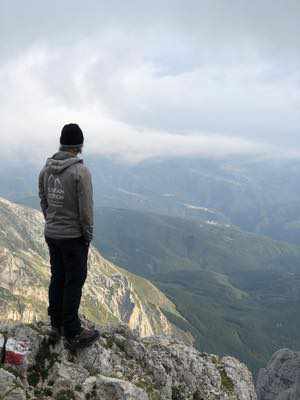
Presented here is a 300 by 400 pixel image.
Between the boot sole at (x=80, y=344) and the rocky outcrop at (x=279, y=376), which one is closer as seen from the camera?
the boot sole at (x=80, y=344)

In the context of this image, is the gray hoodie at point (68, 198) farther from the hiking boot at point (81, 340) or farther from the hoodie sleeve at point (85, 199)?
the hiking boot at point (81, 340)

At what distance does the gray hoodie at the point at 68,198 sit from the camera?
661 inches

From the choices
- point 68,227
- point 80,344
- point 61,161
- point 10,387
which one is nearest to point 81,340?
point 80,344

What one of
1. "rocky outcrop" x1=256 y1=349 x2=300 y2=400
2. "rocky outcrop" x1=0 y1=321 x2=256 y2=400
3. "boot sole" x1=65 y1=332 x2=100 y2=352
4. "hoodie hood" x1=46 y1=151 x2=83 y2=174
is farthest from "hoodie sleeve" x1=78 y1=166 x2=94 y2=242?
"rocky outcrop" x1=256 y1=349 x2=300 y2=400

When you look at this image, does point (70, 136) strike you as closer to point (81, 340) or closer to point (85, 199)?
point (85, 199)

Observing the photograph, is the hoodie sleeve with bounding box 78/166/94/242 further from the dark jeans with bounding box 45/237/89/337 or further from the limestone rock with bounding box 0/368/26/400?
the limestone rock with bounding box 0/368/26/400

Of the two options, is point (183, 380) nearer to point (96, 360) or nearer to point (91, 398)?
point (96, 360)

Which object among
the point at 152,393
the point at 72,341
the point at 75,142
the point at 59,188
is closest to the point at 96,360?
the point at 72,341

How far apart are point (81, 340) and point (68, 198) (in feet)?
18.8

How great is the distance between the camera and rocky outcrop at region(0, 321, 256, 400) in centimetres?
1598

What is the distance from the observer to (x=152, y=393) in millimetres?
18359

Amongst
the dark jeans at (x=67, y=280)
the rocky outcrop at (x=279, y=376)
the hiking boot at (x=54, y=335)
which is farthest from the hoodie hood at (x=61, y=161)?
the rocky outcrop at (x=279, y=376)

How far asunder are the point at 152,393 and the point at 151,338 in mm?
8650

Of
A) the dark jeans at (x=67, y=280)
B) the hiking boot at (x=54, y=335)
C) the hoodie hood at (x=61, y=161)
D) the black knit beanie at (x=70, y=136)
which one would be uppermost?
the black knit beanie at (x=70, y=136)
